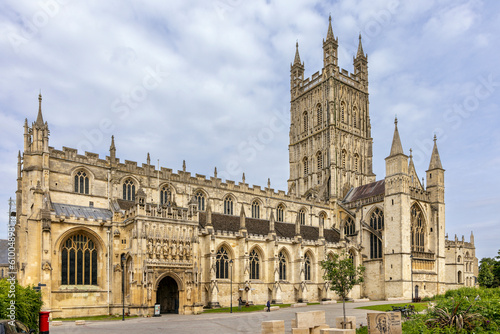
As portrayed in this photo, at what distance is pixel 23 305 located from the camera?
17.6 m

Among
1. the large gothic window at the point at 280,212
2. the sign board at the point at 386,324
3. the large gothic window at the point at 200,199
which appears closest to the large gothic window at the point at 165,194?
the large gothic window at the point at 200,199

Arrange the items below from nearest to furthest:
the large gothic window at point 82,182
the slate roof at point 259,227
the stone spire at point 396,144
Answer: the large gothic window at point 82,182
the slate roof at point 259,227
the stone spire at point 396,144

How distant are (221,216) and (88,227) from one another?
16.6 m

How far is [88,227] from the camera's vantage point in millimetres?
37375

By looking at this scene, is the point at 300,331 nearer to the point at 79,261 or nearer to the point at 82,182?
the point at 79,261

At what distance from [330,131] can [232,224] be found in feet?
88.8

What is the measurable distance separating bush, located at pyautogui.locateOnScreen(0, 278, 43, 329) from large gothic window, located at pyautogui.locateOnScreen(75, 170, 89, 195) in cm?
2320

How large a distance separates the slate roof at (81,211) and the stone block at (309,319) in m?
26.1

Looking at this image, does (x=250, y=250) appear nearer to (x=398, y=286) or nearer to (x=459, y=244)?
(x=398, y=286)

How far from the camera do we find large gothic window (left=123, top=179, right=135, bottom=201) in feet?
148

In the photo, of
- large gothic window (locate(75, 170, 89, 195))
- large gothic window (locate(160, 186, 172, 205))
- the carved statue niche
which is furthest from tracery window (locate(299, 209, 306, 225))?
large gothic window (locate(75, 170, 89, 195))

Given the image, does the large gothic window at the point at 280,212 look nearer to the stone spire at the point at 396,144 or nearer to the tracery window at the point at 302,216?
the tracery window at the point at 302,216

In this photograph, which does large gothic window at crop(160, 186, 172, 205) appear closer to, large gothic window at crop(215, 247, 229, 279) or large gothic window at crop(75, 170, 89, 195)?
large gothic window at crop(75, 170, 89, 195)

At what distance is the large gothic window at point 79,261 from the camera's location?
119 ft
